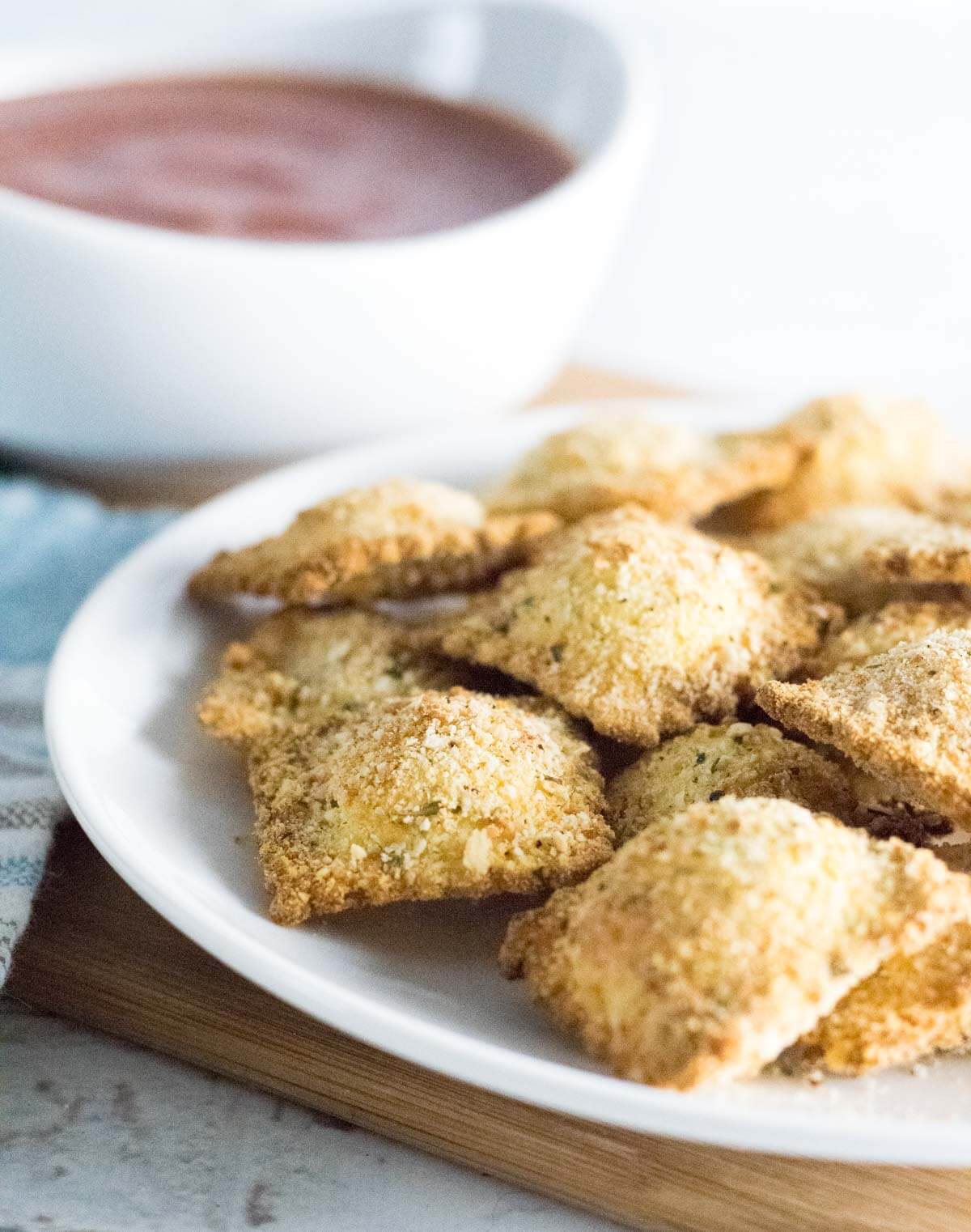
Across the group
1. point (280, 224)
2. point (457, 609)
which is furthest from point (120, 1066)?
point (280, 224)

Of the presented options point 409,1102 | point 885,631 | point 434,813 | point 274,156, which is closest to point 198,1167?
point 409,1102

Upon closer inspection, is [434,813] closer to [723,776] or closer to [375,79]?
→ [723,776]

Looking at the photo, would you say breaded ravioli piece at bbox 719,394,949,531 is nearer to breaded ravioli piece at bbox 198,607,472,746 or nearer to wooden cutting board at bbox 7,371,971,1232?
breaded ravioli piece at bbox 198,607,472,746

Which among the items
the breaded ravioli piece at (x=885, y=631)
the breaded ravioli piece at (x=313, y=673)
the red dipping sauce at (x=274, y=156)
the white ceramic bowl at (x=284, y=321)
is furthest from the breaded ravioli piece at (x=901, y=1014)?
the red dipping sauce at (x=274, y=156)

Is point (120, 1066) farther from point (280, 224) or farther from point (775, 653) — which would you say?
point (280, 224)

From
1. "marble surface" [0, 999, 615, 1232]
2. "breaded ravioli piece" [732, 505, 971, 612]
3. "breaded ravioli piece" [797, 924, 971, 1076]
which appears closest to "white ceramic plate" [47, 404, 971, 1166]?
"breaded ravioli piece" [797, 924, 971, 1076]

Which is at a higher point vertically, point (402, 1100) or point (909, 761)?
point (909, 761)

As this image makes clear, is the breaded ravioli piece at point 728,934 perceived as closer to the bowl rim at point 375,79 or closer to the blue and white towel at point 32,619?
the blue and white towel at point 32,619
